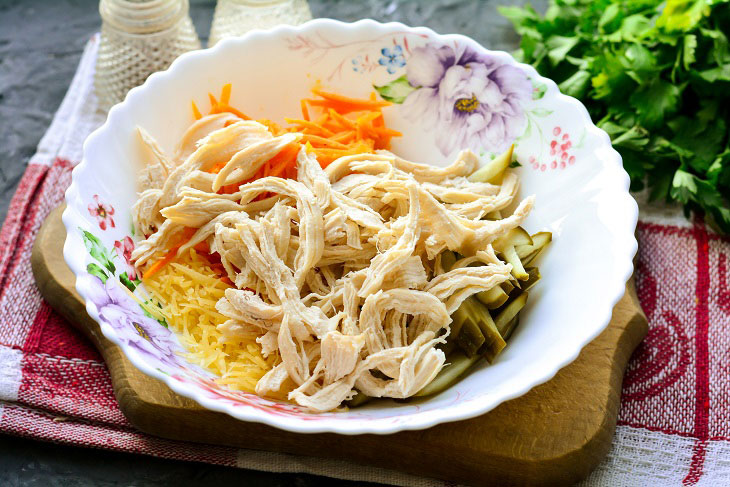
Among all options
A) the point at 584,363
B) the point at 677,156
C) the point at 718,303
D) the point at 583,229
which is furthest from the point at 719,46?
the point at 584,363

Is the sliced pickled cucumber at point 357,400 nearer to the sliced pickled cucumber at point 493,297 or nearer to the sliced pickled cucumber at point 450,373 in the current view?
the sliced pickled cucumber at point 450,373

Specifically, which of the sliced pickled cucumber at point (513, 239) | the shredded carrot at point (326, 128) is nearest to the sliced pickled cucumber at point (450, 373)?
the sliced pickled cucumber at point (513, 239)

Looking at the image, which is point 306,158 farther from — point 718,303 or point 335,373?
point 718,303

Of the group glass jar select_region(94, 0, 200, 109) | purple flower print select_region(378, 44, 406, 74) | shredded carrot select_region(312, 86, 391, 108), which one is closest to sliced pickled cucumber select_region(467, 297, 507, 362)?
shredded carrot select_region(312, 86, 391, 108)

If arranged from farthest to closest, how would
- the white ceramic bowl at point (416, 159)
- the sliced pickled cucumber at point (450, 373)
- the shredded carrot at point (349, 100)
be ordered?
the shredded carrot at point (349, 100) < the sliced pickled cucumber at point (450, 373) < the white ceramic bowl at point (416, 159)

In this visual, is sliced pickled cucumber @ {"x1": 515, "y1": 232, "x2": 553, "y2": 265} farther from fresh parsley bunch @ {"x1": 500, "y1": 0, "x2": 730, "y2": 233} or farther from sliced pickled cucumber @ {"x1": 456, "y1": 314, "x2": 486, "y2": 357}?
fresh parsley bunch @ {"x1": 500, "y1": 0, "x2": 730, "y2": 233}

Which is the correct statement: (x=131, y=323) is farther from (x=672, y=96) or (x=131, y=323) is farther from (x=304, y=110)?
(x=672, y=96)
